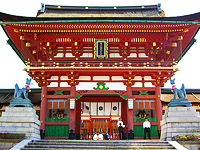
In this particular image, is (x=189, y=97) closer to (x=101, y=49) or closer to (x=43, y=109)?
(x=101, y=49)

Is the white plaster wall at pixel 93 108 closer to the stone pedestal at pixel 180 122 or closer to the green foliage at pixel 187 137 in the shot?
the stone pedestal at pixel 180 122

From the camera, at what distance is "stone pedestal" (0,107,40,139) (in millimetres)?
13586

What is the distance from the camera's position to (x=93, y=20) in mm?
16891

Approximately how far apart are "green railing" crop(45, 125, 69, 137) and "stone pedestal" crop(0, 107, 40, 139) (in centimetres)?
323

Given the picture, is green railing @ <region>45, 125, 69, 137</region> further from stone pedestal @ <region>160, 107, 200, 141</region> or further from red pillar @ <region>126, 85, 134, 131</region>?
stone pedestal @ <region>160, 107, 200, 141</region>

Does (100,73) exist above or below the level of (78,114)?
above

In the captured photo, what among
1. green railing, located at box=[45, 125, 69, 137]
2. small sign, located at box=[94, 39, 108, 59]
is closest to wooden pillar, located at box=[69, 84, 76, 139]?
green railing, located at box=[45, 125, 69, 137]

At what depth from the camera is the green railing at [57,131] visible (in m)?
17.6

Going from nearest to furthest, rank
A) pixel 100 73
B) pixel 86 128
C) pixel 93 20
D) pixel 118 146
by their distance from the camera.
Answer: pixel 118 146 → pixel 93 20 → pixel 100 73 → pixel 86 128

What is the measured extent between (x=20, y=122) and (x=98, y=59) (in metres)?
7.58

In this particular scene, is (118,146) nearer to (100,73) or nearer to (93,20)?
(100,73)

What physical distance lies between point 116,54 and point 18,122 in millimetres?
8990

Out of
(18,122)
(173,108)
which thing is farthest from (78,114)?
(173,108)

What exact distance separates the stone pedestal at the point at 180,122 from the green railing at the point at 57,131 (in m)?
6.94
